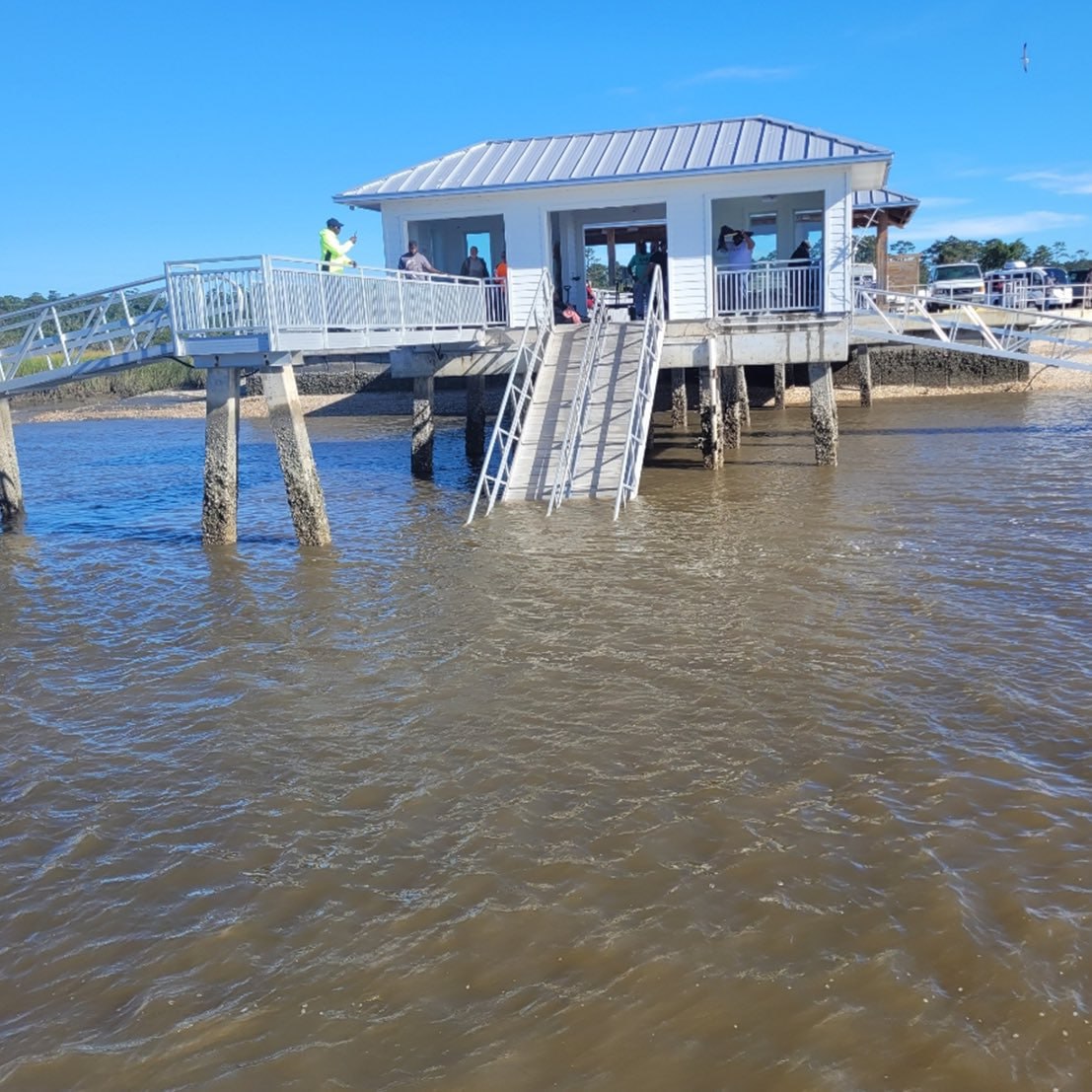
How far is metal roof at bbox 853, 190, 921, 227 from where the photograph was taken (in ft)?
93.3

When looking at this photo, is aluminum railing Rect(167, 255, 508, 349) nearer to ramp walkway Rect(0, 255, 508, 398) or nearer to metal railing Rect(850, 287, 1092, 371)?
ramp walkway Rect(0, 255, 508, 398)

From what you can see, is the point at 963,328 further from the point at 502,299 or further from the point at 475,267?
the point at 475,267

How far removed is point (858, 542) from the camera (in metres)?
12.4

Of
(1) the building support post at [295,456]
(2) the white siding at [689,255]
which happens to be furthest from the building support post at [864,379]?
(1) the building support post at [295,456]

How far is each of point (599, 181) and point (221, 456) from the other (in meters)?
8.44

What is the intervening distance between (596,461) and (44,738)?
9586mm

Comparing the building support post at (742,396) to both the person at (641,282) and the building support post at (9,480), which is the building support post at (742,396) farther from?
the building support post at (9,480)

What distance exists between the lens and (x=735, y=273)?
707 inches

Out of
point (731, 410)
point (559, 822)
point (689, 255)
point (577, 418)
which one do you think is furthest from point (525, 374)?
point (559, 822)

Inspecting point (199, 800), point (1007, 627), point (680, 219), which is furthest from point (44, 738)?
point (680, 219)

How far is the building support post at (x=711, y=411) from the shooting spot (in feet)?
55.9

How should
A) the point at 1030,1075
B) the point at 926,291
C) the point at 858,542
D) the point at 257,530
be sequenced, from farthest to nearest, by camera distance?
1. the point at 926,291
2. the point at 257,530
3. the point at 858,542
4. the point at 1030,1075

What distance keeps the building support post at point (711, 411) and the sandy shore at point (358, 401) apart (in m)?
11.7

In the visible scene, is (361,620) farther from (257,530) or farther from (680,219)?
(680,219)
